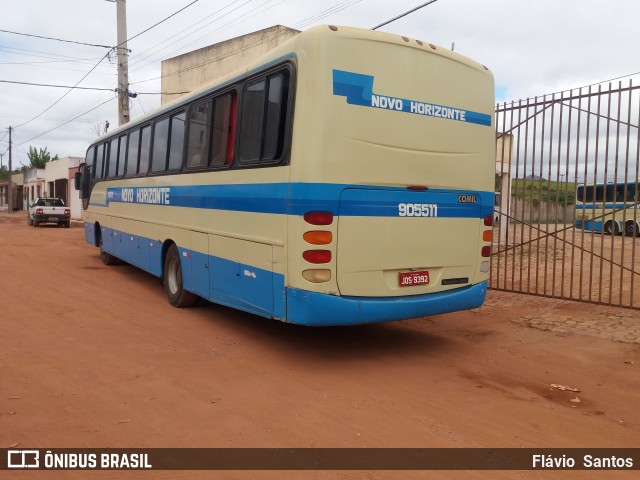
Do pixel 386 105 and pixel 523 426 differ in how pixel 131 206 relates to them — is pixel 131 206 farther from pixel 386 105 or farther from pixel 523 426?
pixel 523 426

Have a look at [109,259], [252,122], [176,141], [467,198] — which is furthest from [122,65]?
[467,198]

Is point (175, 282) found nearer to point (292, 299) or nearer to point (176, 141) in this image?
point (176, 141)

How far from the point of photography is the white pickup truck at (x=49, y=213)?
1151 inches

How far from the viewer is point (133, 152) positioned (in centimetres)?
1073

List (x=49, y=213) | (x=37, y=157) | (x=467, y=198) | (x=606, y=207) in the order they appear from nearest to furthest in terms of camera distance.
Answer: (x=467, y=198), (x=606, y=207), (x=49, y=213), (x=37, y=157)

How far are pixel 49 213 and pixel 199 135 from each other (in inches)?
1003

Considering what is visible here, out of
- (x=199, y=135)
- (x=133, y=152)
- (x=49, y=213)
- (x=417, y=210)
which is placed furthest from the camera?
(x=49, y=213)

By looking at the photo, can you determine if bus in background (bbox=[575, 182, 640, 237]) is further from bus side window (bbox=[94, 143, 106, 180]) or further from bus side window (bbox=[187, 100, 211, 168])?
bus side window (bbox=[94, 143, 106, 180])

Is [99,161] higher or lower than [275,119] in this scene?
higher

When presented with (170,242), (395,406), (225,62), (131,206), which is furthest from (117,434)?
(225,62)

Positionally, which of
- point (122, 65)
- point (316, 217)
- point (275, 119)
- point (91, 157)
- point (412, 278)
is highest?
point (122, 65)

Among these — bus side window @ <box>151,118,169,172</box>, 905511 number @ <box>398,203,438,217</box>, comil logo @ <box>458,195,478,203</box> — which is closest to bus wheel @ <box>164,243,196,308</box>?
bus side window @ <box>151,118,169,172</box>

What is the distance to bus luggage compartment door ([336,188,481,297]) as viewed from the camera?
539cm

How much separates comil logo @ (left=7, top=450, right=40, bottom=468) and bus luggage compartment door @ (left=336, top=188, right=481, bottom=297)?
9.60 feet
